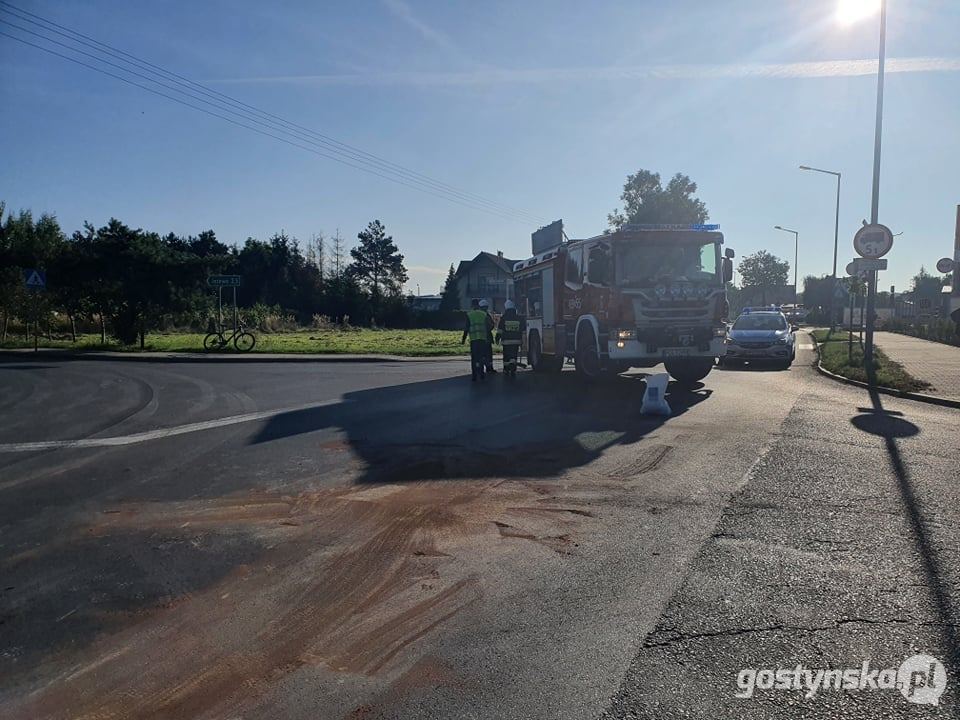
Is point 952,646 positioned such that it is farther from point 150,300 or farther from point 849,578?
point 150,300

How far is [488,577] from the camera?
459cm

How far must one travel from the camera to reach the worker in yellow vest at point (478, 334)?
626 inches

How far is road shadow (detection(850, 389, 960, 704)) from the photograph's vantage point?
11.8 feet

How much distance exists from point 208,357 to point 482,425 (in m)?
18.2

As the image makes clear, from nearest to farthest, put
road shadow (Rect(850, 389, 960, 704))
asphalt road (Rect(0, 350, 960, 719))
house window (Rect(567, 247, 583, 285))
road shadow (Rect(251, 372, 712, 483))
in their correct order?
asphalt road (Rect(0, 350, 960, 719)), road shadow (Rect(850, 389, 960, 704)), road shadow (Rect(251, 372, 712, 483)), house window (Rect(567, 247, 583, 285))

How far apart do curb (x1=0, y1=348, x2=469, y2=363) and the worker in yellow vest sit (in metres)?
8.09

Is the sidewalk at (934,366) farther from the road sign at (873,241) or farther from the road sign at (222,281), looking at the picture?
the road sign at (222,281)

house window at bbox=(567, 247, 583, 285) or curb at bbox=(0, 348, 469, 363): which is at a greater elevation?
house window at bbox=(567, 247, 583, 285)

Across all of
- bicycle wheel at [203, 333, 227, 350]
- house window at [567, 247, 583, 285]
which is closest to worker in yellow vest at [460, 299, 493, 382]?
house window at [567, 247, 583, 285]

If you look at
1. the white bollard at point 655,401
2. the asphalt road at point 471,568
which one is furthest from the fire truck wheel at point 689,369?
the asphalt road at point 471,568

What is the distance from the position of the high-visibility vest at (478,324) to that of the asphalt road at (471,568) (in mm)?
6256

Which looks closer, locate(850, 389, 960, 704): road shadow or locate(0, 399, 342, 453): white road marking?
locate(850, 389, 960, 704): road shadow

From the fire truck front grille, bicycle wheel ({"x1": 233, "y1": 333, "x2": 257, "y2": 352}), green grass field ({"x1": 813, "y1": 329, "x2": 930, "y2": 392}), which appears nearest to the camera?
green grass field ({"x1": 813, "y1": 329, "x2": 930, "y2": 392})

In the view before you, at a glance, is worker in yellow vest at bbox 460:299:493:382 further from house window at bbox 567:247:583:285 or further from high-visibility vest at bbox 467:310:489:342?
house window at bbox 567:247:583:285
